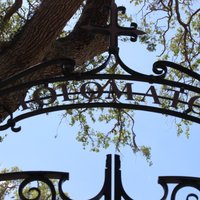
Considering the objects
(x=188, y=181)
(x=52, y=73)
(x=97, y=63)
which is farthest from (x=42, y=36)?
(x=97, y=63)

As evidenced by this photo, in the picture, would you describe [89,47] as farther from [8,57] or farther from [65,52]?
[8,57]

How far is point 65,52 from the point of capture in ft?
18.0

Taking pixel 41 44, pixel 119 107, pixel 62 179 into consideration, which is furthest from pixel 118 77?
pixel 41 44

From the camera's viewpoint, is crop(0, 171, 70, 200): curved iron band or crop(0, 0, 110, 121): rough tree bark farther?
crop(0, 0, 110, 121): rough tree bark

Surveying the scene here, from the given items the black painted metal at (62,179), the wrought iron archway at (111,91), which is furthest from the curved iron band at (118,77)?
the black painted metal at (62,179)

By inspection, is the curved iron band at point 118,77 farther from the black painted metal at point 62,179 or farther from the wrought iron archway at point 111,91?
the black painted metal at point 62,179

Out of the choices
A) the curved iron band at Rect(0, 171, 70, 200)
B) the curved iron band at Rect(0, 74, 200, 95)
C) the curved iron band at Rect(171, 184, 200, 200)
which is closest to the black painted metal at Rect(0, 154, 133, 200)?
the curved iron band at Rect(0, 171, 70, 200)

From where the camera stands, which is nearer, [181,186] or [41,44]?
[181,186]

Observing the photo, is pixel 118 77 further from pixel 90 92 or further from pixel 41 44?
pixel 41 44

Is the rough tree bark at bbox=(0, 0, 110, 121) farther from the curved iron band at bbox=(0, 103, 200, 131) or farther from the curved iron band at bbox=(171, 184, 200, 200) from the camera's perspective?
the curved iron band at bbox=(171, 184, 200, 200)

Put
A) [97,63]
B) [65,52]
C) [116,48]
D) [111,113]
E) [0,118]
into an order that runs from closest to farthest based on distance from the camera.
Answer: [116,48], [0,118], [65,52], [97,63], [111,113]

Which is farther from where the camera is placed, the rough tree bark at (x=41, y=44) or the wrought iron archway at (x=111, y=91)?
the rough tree bark at (x=41, y=44)

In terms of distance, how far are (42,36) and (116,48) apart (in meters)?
2.07

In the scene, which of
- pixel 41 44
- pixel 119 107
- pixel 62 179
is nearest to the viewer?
pixel 62 179
